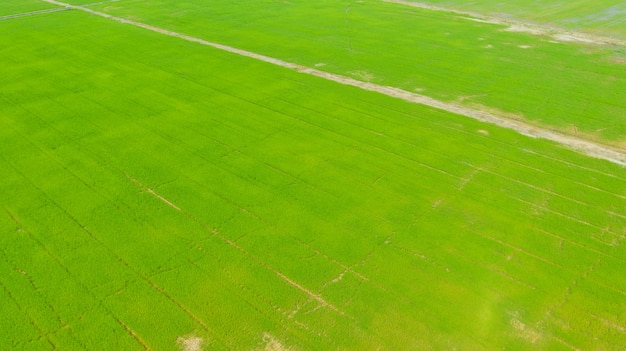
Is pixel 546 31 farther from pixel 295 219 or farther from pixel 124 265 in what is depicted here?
pixel 124 265

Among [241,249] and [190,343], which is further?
[241,249]

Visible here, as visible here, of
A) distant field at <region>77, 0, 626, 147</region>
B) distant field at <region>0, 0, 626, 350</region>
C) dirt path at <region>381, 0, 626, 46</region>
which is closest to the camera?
distant field at <region>0, 0, 626, 350</region>

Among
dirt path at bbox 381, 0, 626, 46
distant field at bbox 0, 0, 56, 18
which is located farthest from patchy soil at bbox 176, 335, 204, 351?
distant field at bbox 0, 0, 56, 18

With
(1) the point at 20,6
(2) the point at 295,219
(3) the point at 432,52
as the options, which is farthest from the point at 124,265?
(1) the point at 20,6

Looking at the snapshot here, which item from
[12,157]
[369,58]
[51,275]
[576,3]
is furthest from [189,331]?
[576,3]

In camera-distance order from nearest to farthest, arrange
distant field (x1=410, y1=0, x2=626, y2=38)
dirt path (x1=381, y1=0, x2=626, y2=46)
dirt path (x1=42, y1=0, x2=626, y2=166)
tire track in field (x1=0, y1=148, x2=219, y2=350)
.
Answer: tire track in field (x1=0, y1=148, x2=219, y2=350) → dirt path (x1=42, y1=0, x2=626, y2=166) → dirt path (x1=381, y1=0, x2=626, y2=46) → distant field (x1=410, y1=0, x2=626, y2=38)

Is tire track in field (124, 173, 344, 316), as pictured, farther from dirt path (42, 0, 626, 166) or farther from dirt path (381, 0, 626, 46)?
dirt path (381, 0, 626, 46)

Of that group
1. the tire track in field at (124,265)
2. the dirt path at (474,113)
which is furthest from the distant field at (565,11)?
the tire track in field at (124,265)
